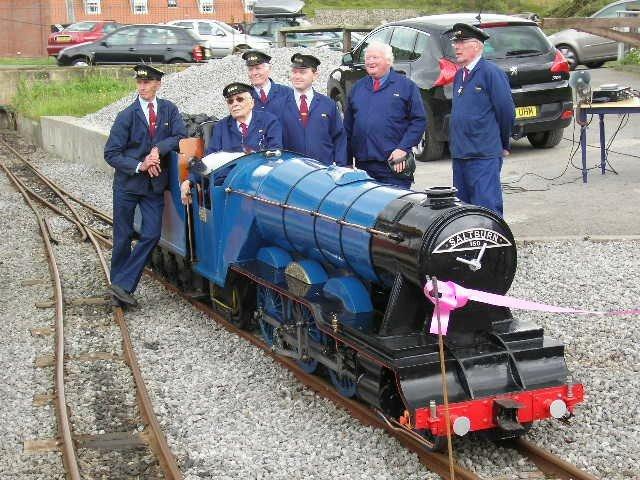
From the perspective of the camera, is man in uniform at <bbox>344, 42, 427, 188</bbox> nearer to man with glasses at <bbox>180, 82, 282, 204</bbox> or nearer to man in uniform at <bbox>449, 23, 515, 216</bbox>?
man in uniform at <bbox>449, 23, 515, 216</bbox>

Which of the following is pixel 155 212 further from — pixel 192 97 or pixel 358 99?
pixel 192 97

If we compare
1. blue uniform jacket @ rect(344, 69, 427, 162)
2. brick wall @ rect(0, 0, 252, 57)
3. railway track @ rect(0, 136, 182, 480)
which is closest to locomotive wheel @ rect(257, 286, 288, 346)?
Result: railway track @ rect(0, 136, 182, 480)

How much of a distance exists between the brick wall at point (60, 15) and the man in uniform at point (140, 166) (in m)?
39.4

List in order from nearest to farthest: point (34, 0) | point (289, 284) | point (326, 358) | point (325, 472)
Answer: point (325, 472)
point (326, 358)
point (289, 284)
point (34, 0)

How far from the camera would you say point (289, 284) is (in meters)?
6.98

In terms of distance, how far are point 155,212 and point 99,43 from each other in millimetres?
24184


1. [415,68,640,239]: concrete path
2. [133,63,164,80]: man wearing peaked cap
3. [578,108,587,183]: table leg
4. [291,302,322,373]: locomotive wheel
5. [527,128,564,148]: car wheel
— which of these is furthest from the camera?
[527,128,564,148]: car wheel

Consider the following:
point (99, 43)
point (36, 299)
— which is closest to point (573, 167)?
point (36, 299)

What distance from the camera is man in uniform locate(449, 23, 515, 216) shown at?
7816 mm

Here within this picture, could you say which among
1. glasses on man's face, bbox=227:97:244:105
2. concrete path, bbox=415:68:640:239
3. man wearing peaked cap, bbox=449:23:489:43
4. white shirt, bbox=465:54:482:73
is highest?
man wearing peaked cap, bbox=449:23:489:43

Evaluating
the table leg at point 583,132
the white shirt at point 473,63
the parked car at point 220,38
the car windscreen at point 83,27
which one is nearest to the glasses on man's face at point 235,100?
the white shirt at point 473,63

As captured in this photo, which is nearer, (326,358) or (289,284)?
(326,358)

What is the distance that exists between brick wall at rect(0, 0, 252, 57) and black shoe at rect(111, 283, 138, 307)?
39640 mm

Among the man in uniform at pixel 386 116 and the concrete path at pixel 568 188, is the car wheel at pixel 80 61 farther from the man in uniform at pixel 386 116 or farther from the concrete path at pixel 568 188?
the man in uniform at pixel 386 116
